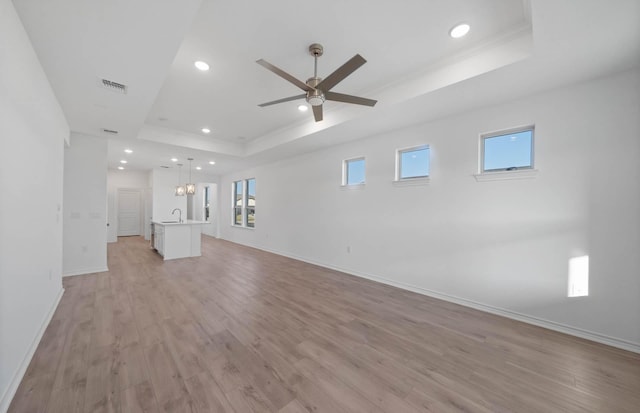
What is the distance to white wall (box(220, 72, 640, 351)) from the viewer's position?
230cm

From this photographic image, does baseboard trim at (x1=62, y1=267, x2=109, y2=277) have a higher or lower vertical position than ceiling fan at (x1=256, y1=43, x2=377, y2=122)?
lower

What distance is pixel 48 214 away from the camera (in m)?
2.56

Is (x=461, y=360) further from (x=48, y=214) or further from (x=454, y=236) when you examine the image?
(x=48, y=214)

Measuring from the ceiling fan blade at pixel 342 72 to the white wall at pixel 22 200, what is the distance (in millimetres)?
2114

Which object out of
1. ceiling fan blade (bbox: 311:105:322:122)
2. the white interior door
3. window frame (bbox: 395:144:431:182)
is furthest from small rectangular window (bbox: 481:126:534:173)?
the white interior door

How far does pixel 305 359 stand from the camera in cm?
202

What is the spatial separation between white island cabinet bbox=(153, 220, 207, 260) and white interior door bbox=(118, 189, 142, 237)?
182 inches

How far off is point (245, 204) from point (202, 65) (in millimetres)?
5841

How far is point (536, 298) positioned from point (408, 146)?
256 centimetres

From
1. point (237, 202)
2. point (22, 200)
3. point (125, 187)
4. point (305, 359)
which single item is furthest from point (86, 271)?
point (125, 187)

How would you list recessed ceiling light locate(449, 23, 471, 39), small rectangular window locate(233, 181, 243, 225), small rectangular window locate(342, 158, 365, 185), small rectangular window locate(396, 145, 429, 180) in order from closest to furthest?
recessed ceiling light locate(449, 23, 471, 39) < small rectangular window locate(396, 145, 429, 180) < small rectangular window locate(342, 158, 365, 185) < small rectangular window locate(233, 181, 243, 225)

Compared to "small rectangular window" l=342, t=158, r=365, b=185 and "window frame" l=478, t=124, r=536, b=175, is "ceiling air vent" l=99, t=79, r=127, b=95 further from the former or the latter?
"window frame" l=478, t=124, r=536, b=175

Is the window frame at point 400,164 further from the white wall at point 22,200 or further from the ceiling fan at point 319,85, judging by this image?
the white wall at point 22,200

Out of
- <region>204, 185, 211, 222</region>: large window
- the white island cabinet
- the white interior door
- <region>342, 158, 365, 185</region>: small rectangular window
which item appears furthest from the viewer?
<region>204, 185, 211, 222</region>: large window
